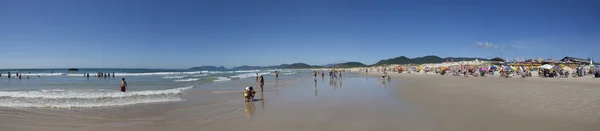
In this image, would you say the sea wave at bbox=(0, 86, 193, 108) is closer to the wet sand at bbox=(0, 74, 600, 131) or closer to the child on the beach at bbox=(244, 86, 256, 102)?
the wet sand at bbox=(0, 74, 600, 131)

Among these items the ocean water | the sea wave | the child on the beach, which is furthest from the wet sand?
the ocean water

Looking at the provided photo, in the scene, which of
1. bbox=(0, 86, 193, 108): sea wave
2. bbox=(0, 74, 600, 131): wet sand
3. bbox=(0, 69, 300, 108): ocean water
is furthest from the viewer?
bbox=(0, 69, 300, 108): ocean water

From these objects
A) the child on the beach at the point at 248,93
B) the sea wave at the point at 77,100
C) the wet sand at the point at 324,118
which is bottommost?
the wet sand at the point at 324,118

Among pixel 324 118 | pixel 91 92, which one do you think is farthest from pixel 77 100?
pixel 324 118

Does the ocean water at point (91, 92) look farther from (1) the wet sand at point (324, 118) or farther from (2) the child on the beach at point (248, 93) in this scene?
(2) the child on the beach at point (248, 93)

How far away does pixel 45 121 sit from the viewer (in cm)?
836

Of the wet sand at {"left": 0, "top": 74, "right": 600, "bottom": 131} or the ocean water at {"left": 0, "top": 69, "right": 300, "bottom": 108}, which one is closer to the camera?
the wet sand at {"left": 0, "top": 74, "right": 600, "bottom": 131}

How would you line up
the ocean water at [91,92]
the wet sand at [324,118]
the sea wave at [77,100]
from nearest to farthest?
1. the wet sand at [324,118]
2. the sea wave at [77,100]
3. the ocean water at [91,92]

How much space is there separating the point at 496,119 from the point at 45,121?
1201cm

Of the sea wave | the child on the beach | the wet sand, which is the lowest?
the wet sand

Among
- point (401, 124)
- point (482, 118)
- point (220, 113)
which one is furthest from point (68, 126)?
point (482, 118)

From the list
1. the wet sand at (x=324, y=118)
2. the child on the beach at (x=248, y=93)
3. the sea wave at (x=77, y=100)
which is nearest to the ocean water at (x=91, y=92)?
the sea wave at (x=77, y=100)

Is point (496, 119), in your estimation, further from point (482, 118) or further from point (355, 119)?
point (355, 119)

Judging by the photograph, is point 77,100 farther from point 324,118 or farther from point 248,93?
point 324,118
